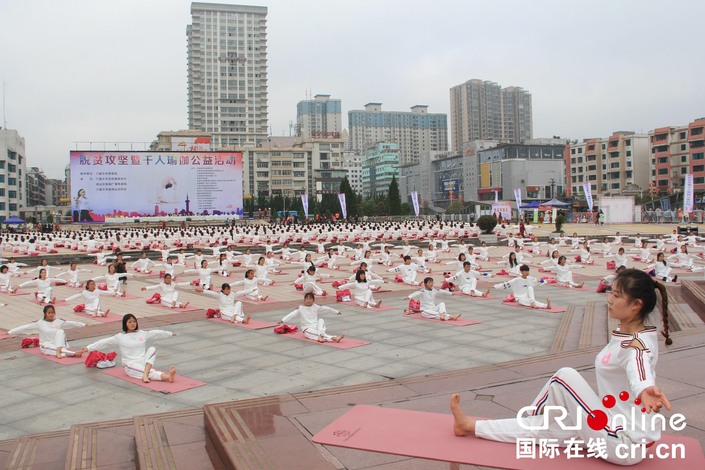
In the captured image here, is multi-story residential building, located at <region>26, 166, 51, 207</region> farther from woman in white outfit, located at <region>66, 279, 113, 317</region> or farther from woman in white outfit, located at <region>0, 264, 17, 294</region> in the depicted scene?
woman in white outfit, located at <region>66, 279, 113, 317</region>

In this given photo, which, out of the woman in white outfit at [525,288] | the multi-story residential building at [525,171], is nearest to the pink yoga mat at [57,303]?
the woman in white outfit at [525,288]

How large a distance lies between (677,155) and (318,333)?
58.0 metres

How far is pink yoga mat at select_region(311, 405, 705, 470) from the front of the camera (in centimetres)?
271

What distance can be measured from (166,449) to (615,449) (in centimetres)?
259

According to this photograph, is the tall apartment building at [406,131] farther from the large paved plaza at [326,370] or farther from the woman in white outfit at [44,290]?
the large paved plaza at [326,370]

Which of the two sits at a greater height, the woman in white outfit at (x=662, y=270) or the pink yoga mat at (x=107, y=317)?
the woman in white outfit at (x=662, y=270)

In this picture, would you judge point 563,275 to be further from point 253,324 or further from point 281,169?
point 281,169

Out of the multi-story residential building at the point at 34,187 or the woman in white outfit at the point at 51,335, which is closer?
the woman in white outfit at the point at 51,335

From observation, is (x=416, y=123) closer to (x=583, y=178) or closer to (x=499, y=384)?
(x=583, y=178)

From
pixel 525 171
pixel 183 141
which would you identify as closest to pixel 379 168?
pixel 525 171

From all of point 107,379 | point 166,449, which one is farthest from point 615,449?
point 107,379

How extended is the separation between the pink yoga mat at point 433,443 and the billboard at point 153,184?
3927 cm

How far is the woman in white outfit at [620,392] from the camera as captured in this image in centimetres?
260

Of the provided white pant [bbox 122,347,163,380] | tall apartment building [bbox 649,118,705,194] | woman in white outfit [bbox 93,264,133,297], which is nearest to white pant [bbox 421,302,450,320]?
white pant [bbox 122,347,163,380]
